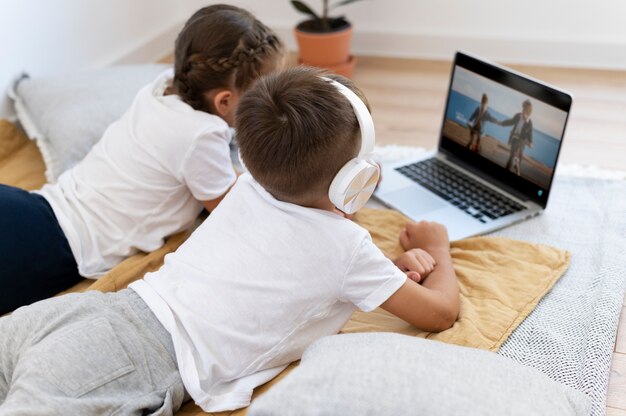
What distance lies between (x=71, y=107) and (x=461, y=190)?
1.04m

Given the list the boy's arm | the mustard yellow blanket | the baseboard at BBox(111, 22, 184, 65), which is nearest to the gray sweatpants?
the mustard yellow blanket

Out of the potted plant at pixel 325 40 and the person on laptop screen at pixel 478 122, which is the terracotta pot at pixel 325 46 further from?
the person on laptop screen at pixel 478 122

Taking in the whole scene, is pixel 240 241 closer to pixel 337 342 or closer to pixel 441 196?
pixel 337 342

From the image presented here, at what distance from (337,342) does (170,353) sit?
268mm

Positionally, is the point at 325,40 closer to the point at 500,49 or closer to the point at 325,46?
the point at 325,46

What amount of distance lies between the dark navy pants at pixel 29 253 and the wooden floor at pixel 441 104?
105 cm

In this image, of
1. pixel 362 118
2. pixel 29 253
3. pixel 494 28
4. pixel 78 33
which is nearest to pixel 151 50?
pixel 78 33

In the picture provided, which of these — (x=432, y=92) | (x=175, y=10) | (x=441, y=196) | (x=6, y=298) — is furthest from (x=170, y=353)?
(x=175, y=10)

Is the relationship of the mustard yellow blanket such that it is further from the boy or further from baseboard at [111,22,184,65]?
baseboard at [111,22,184,65]

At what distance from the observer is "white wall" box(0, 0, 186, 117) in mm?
1933

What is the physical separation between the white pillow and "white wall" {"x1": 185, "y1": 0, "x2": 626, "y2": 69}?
3.58ft

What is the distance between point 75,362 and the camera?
93 cm

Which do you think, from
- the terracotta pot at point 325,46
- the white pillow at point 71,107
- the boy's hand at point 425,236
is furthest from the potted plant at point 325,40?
the boy's hand at point 425,236

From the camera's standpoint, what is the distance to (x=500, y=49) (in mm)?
2562
